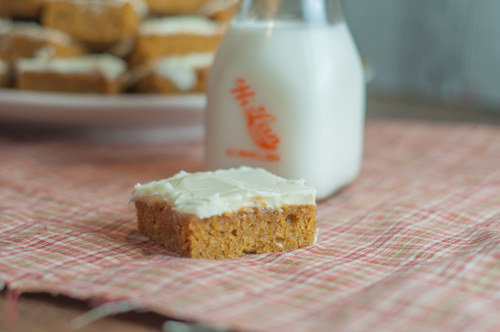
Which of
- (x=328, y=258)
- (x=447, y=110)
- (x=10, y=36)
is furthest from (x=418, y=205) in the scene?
(x=447, y=110)

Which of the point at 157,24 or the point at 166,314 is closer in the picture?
the point at 166,314

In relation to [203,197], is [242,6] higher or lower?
higher

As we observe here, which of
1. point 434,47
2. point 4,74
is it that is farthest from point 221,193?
point 434,47

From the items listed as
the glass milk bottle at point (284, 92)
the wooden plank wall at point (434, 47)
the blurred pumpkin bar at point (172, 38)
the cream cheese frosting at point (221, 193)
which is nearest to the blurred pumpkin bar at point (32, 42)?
the blurred pumpkin bar at point (172, 38)

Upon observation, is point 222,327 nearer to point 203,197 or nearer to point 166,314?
point 166,314

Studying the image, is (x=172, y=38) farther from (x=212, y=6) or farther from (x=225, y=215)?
(x=225, y=215)

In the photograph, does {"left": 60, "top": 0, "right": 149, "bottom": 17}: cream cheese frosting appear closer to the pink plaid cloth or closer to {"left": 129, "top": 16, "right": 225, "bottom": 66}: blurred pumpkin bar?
{"left": 129, "top": 16, "right": 225, "bottom": 66}: blurred pumpkin bar

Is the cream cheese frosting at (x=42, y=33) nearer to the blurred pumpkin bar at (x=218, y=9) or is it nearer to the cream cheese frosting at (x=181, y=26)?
the cream cheese frosting at (x=181, y=26)
